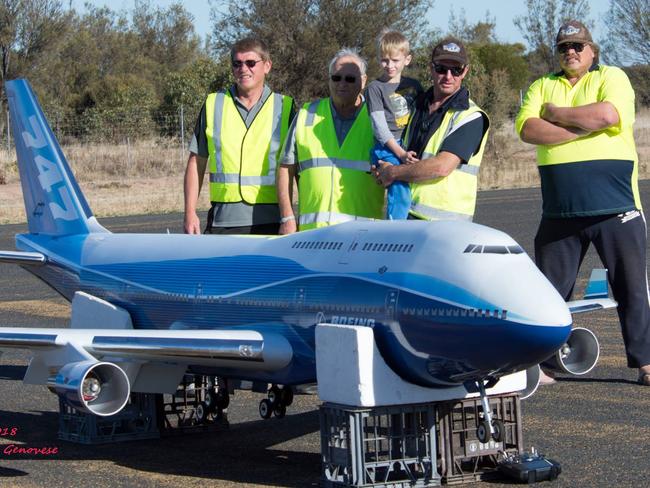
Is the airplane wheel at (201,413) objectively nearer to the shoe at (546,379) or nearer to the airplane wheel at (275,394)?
the airplane wheel at (275,394)

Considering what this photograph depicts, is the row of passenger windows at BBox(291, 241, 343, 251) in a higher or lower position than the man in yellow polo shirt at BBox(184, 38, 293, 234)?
lower

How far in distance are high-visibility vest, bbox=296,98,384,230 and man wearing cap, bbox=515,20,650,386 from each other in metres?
1.60

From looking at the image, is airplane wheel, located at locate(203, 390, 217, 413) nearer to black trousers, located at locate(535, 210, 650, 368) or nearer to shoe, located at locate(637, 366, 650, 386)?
black trousers, located at locate(535, 210, 650, 368)

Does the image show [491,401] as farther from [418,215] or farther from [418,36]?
[418,36]

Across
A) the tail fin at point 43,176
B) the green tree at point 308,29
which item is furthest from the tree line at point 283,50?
the tail fin at point 43,176

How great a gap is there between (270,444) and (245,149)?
7.80ft

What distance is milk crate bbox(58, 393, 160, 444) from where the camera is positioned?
913 cm

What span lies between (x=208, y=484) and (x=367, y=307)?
1535 mm

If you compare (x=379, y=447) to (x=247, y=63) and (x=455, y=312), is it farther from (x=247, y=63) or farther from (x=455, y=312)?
(x=247, y=63)

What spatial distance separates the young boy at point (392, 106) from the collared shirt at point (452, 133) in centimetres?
14

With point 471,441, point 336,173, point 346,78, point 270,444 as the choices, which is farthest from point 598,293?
point 270,444

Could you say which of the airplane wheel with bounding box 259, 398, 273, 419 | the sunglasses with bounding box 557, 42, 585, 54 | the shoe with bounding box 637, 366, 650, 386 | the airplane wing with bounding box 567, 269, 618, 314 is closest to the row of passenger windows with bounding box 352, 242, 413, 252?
the airplane wheel with bounding box 259, 398, 273, 419

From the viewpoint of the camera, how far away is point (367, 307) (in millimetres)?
Result: 7191

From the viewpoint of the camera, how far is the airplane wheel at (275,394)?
891cm
